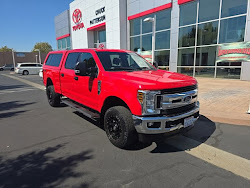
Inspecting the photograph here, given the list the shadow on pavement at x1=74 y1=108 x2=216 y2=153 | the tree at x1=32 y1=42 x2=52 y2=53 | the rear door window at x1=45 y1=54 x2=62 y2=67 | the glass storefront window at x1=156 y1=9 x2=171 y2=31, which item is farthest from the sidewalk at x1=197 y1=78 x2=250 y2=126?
the tree at x1=32 y1=42 x2=52 y2=53

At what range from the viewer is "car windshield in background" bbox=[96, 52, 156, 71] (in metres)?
3.94

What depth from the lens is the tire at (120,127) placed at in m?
3.11

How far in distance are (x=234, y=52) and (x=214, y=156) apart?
1158 centimetres

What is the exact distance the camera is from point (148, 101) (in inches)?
112

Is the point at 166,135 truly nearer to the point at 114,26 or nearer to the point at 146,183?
the point at 146,183

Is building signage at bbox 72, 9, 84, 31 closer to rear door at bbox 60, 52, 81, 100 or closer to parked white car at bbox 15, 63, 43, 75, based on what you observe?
parked white car at bbox 15, 63, 43, 75

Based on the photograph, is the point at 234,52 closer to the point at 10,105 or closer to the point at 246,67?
the point at 246,67

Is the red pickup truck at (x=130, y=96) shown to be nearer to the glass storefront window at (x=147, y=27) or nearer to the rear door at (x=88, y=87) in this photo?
the rear door at (x=88, y=87)

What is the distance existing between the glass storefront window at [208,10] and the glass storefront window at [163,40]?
3276 mm

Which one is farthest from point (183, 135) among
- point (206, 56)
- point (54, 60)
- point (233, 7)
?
point (233, 7)

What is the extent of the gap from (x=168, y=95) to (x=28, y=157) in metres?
2.71

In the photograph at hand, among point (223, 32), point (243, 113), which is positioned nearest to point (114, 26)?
point (223, 32)

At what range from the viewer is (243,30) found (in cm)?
1166

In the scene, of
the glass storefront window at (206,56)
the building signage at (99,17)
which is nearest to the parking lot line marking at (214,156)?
the glass storefront window at (206,56)
